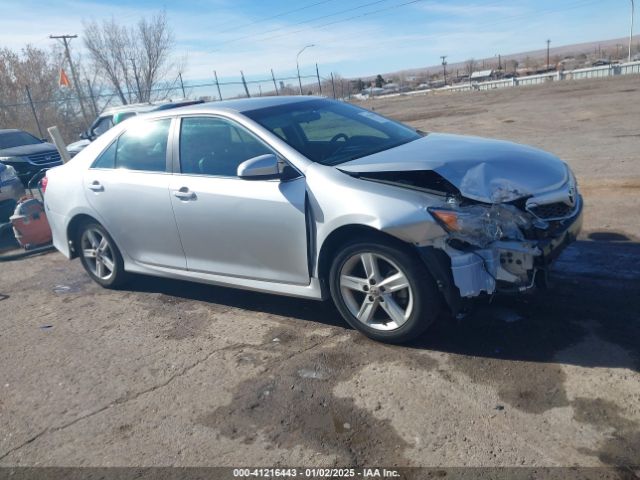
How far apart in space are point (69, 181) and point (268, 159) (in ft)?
9.20

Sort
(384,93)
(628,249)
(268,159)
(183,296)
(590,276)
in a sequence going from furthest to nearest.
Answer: (384,93)
(183,296)
(628,249)
(590,276)
(268,159)

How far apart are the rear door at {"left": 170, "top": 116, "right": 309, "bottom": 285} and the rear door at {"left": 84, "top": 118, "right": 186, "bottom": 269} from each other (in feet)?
0.54

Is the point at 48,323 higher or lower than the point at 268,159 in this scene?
lower

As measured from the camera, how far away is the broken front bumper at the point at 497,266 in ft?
11.7

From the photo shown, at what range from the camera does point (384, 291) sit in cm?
389

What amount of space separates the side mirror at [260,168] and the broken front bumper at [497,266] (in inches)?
53.9

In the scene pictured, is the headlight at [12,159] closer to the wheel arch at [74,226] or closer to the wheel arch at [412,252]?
the wheel arch at [74,226]

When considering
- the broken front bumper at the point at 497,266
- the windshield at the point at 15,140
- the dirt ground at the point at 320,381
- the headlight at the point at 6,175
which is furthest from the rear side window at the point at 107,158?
the windshield at the point at 15,140

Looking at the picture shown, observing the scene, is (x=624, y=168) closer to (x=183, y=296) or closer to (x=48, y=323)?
(x=183, y=296)

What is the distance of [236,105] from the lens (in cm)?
493

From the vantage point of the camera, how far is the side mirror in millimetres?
4121

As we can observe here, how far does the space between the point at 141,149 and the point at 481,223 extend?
3.24 m

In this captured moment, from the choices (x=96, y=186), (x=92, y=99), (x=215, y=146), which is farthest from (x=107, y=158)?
(x=92, y=99)

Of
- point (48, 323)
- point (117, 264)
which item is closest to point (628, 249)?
point (117, 264)
